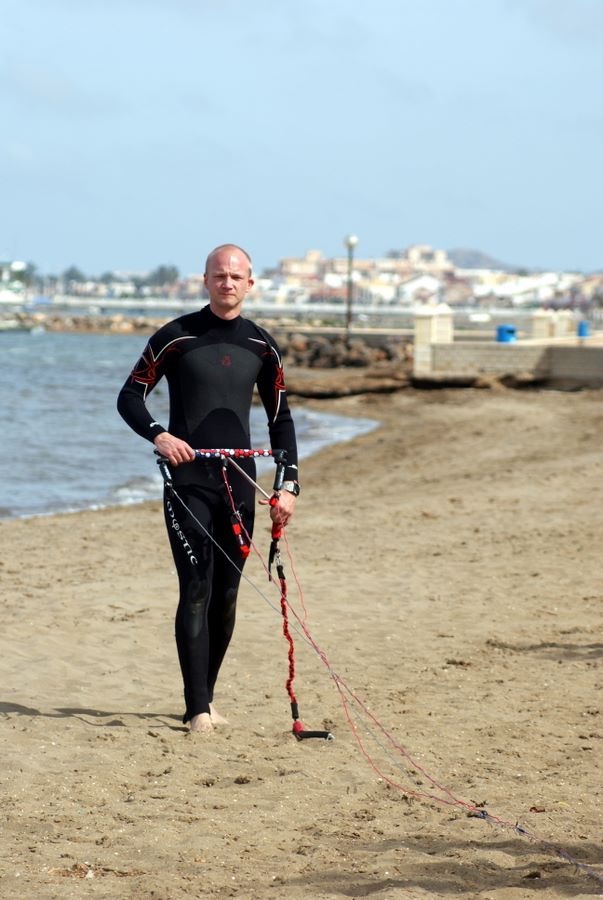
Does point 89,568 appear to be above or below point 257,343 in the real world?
below

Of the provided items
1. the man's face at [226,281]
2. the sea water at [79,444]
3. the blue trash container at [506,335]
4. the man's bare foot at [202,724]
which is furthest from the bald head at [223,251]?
the blue trash container at [506,335]

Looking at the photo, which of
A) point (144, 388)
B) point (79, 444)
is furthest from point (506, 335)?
point (144, 388)

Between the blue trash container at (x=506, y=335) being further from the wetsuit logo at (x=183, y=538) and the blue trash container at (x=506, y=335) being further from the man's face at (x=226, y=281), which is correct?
the wetsuit logo at (x=183, y=538)

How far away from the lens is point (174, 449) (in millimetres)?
5711

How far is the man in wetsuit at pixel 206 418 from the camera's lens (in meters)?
5.89

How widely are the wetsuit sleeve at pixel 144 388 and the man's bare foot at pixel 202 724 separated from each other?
1348 millimetres

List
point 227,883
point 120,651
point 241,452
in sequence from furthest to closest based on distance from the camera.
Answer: point 120,651, point 241,452, point 227,883

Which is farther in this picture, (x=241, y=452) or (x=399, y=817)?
(x=241, y=452)

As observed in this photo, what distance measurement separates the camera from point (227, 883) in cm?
428

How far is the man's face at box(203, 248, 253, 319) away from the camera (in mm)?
5875

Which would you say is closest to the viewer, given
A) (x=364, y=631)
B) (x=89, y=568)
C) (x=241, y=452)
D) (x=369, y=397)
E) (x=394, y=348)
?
(x=241, y=452)

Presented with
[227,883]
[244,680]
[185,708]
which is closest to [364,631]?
[244,680]

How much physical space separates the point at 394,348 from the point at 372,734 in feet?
160

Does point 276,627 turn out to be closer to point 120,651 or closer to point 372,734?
point 120,651
